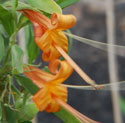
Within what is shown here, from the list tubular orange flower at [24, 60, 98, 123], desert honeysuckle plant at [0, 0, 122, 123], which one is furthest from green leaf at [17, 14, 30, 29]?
tubular orange flower at [24, 60, 98, 123]

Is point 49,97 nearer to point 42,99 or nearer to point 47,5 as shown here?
point 42,99

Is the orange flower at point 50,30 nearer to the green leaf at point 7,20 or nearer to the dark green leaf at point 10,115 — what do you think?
the green leaf at point 7,20

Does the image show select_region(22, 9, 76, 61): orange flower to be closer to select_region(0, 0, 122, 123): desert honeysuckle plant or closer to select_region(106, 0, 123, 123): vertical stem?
select_region(0, 0, 122, 123): desert honeysuckle plant

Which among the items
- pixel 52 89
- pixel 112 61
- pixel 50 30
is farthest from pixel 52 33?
pixel 112 61

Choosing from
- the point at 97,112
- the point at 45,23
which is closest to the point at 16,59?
the point at 45,23

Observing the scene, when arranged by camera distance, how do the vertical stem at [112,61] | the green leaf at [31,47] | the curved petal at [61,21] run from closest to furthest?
the curved petal at [61,21], the green leaf at [31,47], the vertical stem at [112,61]

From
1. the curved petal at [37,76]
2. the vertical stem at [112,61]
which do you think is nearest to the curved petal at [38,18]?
the curved petal at [37,76]
